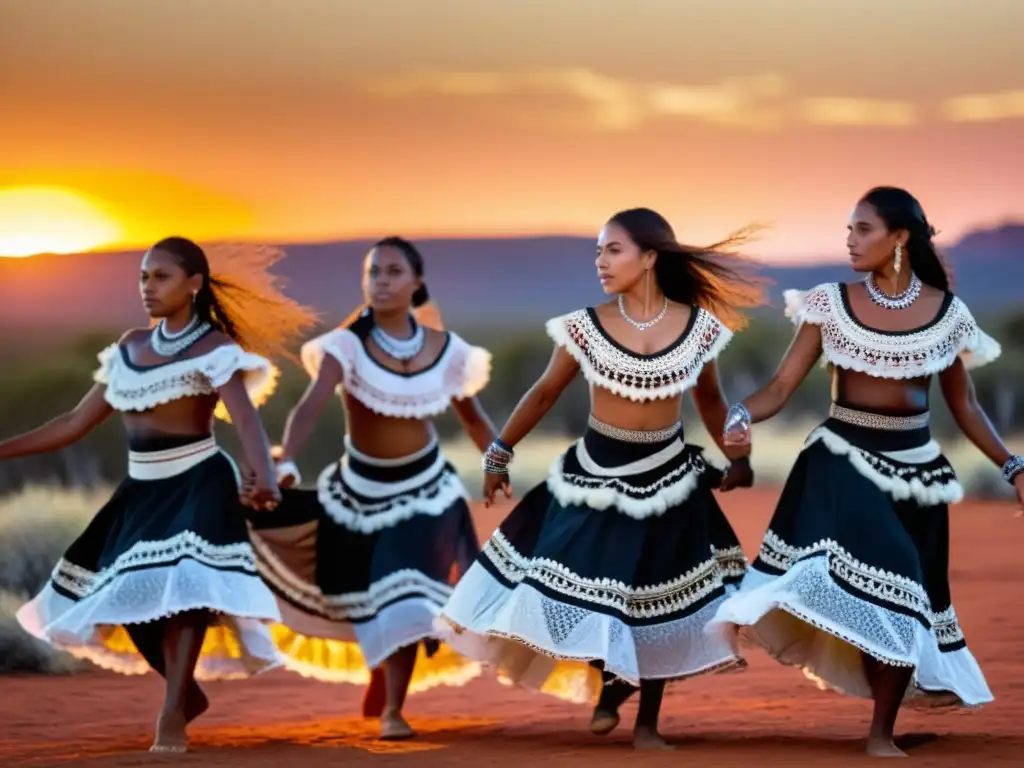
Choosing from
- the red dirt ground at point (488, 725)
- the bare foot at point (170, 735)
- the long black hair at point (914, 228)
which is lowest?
the red dirt ground at point (488, 725)

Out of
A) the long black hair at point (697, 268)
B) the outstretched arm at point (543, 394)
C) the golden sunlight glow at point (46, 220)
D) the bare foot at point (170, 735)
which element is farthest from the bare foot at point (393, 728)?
the golden sunlight glow at point (46, 220)

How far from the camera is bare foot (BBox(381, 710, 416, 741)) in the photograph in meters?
8.56

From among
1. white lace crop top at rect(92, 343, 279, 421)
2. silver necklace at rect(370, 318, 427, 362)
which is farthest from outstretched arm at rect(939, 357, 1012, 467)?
white lace crop top at rect(92, 343, 279, 421)

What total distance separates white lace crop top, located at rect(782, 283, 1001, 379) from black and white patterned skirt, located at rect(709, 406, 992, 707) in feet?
0.69

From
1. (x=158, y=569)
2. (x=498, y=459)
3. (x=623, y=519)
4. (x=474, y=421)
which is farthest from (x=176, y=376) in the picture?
(x=623, y=519)

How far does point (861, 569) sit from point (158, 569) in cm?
276

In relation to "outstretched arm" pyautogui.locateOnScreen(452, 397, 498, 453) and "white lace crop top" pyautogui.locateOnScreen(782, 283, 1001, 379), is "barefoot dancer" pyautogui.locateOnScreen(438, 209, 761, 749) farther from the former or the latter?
"outstretched arm" pyautogui.locateOnScreen(452, 397, 498, 453)

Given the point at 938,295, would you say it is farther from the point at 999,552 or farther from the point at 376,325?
the point at 999,552

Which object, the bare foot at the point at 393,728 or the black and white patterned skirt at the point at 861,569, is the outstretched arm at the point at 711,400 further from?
the bare foot at the point at 393,728

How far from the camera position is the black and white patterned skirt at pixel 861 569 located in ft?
24.1

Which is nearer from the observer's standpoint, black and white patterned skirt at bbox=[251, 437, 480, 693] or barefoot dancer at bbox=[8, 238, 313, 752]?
barefoot dancer at bbox=[8, 238, 313, 752]

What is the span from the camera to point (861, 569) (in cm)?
741

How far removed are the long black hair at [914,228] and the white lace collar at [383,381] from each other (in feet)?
7.32

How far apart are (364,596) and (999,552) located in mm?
12779
